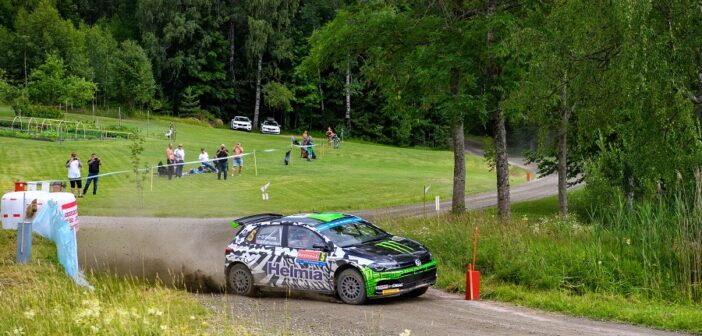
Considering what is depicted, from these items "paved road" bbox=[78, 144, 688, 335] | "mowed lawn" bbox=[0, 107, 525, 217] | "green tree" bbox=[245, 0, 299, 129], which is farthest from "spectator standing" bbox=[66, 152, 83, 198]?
"green tree" bbox=[245, 0, 299, 129]

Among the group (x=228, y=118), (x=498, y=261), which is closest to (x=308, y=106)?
(x=228, y=118)

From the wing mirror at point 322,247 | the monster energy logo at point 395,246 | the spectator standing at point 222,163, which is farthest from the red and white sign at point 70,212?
the spectator standing at point 222,163

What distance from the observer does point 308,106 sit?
273ft

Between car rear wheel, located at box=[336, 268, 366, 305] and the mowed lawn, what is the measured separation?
1430 centimetres

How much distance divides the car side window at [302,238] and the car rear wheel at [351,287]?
0.92 metres

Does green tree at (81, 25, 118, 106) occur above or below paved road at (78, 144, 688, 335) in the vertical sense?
above

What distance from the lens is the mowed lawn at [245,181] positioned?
29.2 meters

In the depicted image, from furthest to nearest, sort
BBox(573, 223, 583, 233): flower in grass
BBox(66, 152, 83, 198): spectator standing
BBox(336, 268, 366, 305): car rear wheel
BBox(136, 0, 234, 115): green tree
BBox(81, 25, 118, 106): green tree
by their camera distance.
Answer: BBox(81, 25, 118, 106): green tree, BBox(136, 0, 234, 115): green tree, BBox(66, 152, 83, 198): spectator standing, BBox(573, 223, 583, 233): flower in grass, BBox(336, 268, 366, 305): car rear wheel

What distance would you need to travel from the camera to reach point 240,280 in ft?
50.5

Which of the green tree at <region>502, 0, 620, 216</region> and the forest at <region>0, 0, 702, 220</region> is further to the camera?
the green tree at <region>502, 0, 620, 216</region>

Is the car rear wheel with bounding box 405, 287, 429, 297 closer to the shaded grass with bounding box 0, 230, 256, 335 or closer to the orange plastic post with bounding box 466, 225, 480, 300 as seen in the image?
the orange plastic post with bounding box 466, 225, 480, 300

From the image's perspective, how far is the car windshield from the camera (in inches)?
575

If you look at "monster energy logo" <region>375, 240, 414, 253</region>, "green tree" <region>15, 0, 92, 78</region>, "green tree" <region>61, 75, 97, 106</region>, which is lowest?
"monster energy logo" <region>375, 240, 414, 253</region>

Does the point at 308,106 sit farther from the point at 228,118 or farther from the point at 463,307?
the point at 463,307
